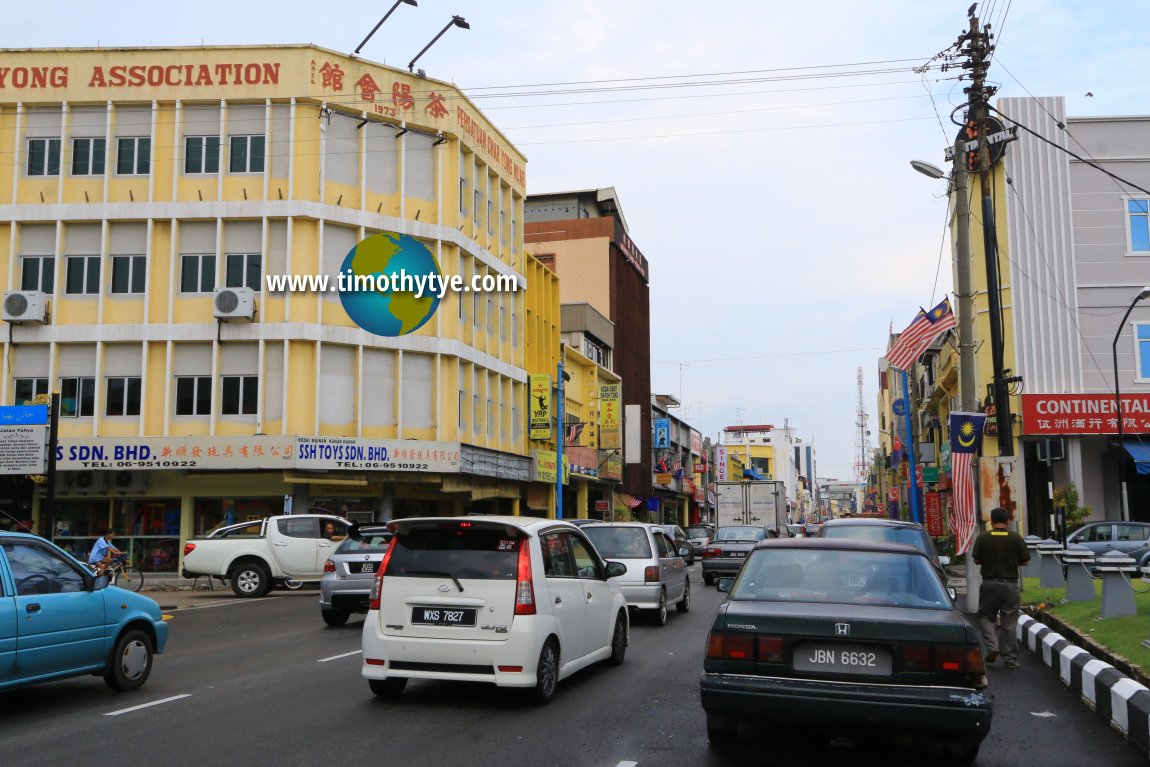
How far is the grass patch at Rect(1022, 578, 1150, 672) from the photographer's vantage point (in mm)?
9578

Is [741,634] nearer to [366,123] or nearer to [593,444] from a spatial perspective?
[366,123]

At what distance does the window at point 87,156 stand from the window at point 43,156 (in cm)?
58

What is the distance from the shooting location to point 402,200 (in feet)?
111

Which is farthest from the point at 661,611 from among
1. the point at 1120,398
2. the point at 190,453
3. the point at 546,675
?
the point at 1120,398

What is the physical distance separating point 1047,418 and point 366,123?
2453 cm

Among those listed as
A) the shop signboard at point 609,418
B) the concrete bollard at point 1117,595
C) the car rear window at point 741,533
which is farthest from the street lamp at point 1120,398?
the shop signboard at point 609,418

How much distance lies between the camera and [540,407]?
4191cm

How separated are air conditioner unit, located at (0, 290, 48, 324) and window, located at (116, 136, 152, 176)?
485 centimetres

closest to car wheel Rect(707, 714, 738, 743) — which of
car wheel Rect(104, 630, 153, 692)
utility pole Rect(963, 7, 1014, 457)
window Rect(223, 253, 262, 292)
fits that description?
car wheel Rect(104, 630, 153, 692)

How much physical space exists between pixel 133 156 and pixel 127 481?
10.5 metres

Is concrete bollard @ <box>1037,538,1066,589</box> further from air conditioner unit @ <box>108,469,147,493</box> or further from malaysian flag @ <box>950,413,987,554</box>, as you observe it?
air conditioner unit @ <box>108,469,147,493</box>

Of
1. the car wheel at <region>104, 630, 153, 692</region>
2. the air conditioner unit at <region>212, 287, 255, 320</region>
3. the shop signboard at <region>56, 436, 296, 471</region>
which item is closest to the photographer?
the car wheel at <region>104, 630, 153, 692</region>

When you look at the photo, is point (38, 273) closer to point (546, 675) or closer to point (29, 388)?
point (29, 388)

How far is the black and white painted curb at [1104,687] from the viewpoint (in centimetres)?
722
